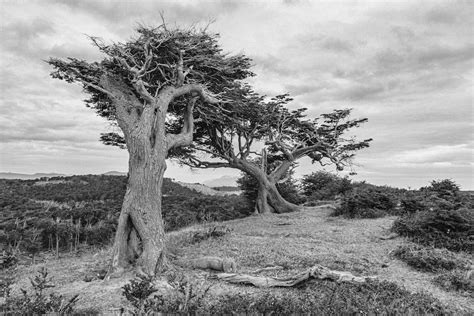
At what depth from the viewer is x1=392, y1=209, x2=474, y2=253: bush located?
841 cm

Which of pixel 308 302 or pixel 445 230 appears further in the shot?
pixel 445 230

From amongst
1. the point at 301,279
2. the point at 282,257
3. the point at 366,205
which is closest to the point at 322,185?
the point at 366,205

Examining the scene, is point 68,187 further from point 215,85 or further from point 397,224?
point 397,224

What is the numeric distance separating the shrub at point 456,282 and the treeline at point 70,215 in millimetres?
10295

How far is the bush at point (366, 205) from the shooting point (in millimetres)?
13359

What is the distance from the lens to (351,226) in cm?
1152

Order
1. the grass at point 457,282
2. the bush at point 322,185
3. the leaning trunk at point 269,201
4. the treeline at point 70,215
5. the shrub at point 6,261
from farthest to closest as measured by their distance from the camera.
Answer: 1. the bush at point 322,185
2. the leaning trunk at point 269,201
3. the treeline at point 70,215
4. the shrub at point 6,261
5. the grass at point 457,282

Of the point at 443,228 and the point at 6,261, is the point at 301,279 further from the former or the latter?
the point at 6,261

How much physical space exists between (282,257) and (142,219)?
3361 mm

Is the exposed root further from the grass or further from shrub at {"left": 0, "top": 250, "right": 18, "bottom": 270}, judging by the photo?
shrub at {"left": 0, "top": 250, "right": 18, "bottom": 270}

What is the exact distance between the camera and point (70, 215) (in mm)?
14305

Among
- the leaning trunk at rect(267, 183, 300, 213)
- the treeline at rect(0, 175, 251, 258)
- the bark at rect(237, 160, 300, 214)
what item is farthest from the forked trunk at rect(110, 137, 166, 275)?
the leaning trunk at rect(267, 183, 300, 213)

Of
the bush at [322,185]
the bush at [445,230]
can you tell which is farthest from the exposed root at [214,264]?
the bush at [322,185]

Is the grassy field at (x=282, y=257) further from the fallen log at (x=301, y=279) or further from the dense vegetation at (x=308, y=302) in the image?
the dense vegetation at (x=308, y=302)
